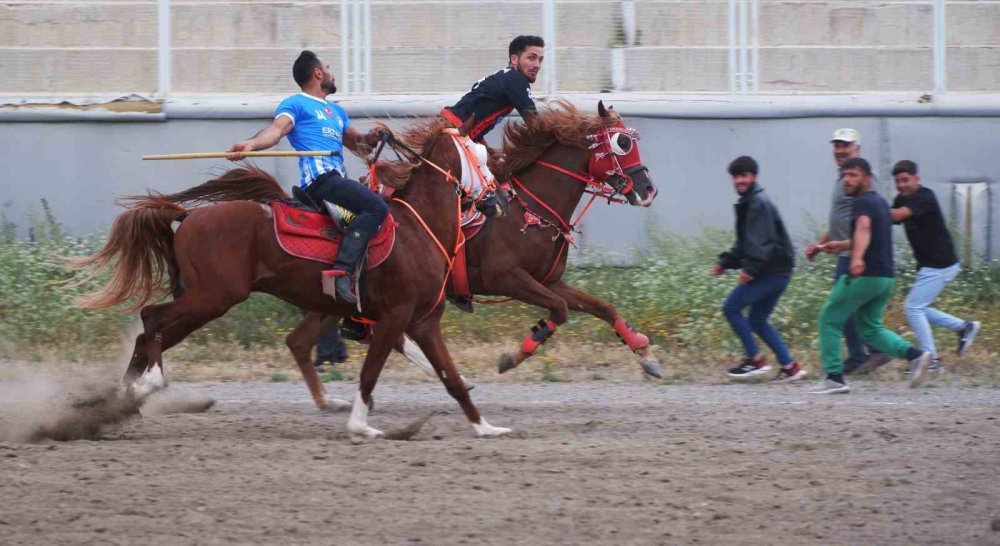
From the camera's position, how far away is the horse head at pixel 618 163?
10133mm

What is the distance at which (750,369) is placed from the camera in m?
11.0

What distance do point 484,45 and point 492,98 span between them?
4.61 metres

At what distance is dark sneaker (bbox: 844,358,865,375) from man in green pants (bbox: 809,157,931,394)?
863mm

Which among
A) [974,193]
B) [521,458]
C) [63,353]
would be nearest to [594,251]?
[974,193]

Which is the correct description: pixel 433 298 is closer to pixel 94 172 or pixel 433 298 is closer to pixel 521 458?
pixel 521 458

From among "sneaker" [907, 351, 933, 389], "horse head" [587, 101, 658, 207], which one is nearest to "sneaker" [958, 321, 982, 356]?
"sneaker" [907, 351, 933, 389]

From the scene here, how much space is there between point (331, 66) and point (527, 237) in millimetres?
5359

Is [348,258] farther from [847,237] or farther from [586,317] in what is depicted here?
[586,317]

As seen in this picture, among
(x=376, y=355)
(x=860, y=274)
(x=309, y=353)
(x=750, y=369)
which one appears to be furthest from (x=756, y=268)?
(x=376, y=355)

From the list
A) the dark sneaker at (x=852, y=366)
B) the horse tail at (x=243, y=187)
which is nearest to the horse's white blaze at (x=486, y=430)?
the horse tail at (x=243, y=187)

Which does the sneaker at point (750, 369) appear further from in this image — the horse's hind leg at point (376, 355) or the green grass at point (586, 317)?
the horse's hind leg at point (376, 355)

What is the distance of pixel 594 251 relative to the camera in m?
13.9

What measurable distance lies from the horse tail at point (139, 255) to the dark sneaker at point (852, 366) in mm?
5768

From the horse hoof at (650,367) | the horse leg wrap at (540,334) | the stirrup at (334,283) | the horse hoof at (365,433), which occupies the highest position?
the stirrup at (334,283)
